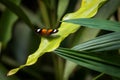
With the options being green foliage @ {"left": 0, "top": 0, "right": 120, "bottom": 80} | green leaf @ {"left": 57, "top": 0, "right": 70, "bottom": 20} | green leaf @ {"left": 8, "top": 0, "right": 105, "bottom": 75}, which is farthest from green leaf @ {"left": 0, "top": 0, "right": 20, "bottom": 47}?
green leaf @ {"left": 8, "top": 0, "right": 105, "bottom": 75}

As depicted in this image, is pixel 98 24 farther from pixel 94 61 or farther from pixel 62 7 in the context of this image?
pixel 62 7

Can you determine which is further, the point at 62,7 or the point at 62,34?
the point at 62,7

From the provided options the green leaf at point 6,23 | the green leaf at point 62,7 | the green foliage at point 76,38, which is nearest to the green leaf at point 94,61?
the green foliage at point 76,38

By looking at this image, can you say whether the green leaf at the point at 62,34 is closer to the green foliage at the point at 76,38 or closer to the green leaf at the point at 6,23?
the green foliage at the point at 76,38

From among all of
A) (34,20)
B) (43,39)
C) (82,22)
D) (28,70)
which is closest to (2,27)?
(28,70)

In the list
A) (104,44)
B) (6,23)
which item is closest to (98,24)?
(104,44)

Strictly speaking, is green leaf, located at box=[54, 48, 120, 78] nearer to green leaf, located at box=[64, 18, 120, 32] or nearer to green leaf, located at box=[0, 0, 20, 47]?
green leaf, located at box=[64, 18, 120, 32]

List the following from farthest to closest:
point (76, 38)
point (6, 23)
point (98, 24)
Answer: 1. point (6, 23)
2. point (76, 38)
3. point (98, 24)
